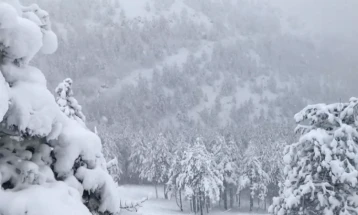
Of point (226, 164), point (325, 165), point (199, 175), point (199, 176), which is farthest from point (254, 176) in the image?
point (325, 165)

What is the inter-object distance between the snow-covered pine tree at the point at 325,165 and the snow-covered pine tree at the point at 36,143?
8.52m

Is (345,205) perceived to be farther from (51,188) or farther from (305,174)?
(51,188)

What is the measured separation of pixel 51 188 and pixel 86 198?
1.02 metres

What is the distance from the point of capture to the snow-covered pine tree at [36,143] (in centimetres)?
371

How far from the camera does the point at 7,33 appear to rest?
382 centimetres

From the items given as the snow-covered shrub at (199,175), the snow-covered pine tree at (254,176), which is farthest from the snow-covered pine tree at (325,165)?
the snow-covered pine tree at (254,176)

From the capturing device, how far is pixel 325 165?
38.3 ft

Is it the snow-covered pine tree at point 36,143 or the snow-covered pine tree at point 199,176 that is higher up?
the snow-covered pine tree at point 36,143

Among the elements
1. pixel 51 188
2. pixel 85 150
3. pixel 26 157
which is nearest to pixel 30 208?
pixel 51 188

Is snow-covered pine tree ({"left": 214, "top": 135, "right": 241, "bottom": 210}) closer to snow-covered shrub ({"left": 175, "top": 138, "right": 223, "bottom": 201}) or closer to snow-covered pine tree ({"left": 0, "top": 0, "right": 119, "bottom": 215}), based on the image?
snow-covered shrub ({"left": 175, "top": 138, "right": 223, "bottom": 201})

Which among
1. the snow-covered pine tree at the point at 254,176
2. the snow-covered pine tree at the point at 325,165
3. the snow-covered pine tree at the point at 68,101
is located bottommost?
the snow-covered pine tree at the point at 254,176

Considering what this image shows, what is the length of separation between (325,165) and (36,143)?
373 inches

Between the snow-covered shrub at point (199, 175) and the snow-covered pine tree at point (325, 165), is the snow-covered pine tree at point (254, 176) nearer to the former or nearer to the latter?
the snow-covered shrub at point (199, 175)

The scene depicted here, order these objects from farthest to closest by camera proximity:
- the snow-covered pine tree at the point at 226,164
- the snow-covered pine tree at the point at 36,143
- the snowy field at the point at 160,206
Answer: the snow-covered pine tree at the point at 226,164 → the snowy field at the point at 160,206 → the snow-covered pine tree at the point at 36,143
